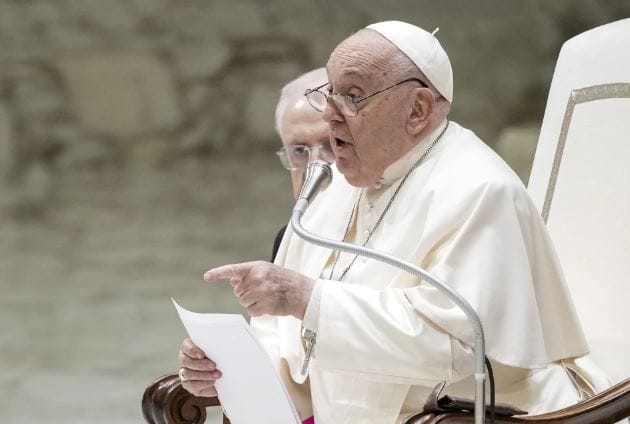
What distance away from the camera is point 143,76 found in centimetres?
844

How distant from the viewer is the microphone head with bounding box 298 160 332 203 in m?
2.39

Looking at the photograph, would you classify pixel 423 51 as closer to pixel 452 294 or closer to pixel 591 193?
pixel 591 193

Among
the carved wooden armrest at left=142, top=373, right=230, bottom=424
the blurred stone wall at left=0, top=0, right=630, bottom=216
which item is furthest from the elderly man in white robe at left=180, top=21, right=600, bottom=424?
the blurred stone wall at left=0, top=0, right=630, bottom=216

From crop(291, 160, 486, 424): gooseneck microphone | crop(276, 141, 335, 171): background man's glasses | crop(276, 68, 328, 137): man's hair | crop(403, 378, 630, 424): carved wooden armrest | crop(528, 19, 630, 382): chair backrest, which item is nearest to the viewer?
crop(291, 160, 486, 424): gooseneck microphone

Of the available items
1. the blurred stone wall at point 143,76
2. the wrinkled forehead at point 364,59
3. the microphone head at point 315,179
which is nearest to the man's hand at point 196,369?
the microphone head at point 315,179

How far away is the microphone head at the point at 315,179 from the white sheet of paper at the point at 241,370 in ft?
0.97

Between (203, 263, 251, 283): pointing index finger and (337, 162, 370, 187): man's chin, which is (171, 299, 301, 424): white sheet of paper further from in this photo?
(337, 162, 370, 187): man's chin

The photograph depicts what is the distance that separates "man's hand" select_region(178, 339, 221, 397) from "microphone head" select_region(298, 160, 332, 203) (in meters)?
0.49

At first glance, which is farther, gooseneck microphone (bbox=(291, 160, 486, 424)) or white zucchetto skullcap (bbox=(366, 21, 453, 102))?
white zucchetto skullcap (bbox=(366, 21, 453, 102))

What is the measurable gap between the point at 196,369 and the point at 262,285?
1.32 ft

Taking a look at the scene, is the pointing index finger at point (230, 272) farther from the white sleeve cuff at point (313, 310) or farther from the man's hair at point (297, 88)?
the man's hair at point (297, 88)

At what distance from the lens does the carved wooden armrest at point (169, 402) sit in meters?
2.82

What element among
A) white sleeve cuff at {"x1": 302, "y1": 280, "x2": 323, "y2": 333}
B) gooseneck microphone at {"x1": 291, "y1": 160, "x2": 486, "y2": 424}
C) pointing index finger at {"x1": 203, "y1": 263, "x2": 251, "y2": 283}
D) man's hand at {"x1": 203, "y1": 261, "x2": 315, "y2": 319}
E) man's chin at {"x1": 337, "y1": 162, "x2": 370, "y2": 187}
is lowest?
gooseneck microphone at {"x1": 291, "y1": 160, "x2": 486, "y2": 424}

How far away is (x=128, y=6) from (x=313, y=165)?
6189mm
